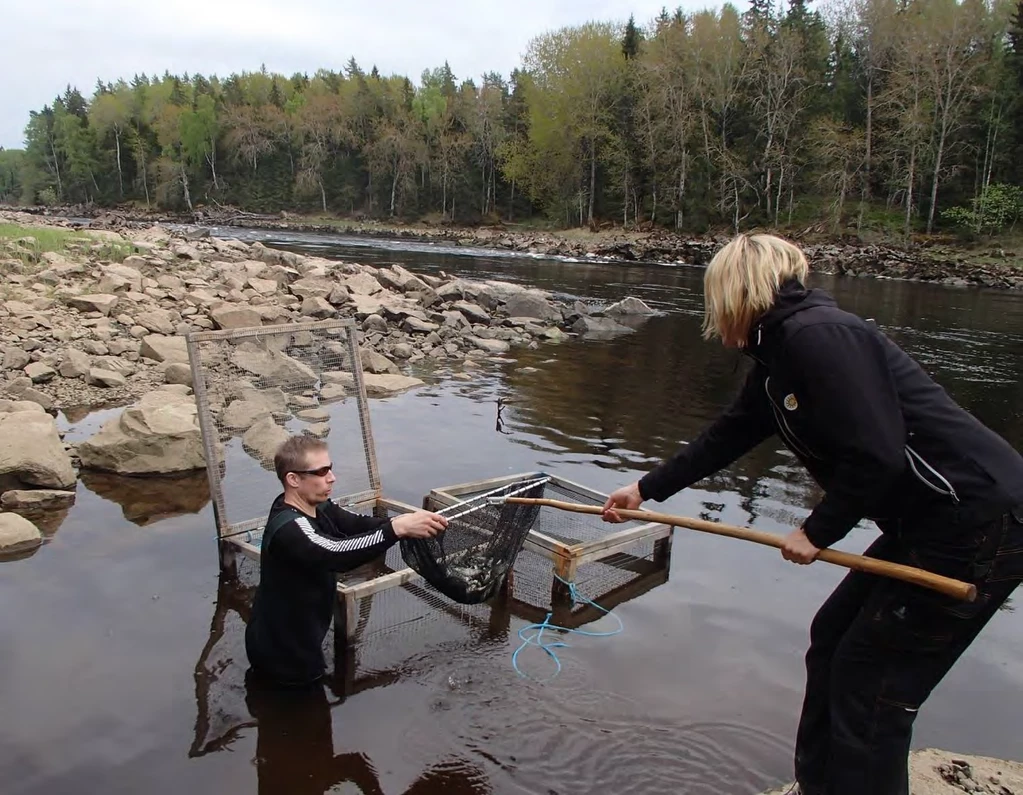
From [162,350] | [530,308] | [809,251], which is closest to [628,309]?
[530,308]

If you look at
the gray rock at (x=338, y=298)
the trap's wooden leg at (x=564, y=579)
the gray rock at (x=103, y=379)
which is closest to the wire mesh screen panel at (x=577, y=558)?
the trap's wooden leg at (x=564, y=579)

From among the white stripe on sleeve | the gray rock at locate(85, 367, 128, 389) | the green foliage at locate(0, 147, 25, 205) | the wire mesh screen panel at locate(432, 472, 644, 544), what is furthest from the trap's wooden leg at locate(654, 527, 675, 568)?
the green foliage at locate(0, 147, 25, 205)

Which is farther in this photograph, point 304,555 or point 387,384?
point 387,384

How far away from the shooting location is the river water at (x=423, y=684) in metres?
3.46

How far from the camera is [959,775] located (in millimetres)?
3363

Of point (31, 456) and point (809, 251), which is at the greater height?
point (809, 251)

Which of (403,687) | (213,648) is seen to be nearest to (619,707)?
(403,687)

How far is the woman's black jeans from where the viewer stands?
2.39 m

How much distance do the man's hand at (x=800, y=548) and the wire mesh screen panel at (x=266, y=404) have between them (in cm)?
363

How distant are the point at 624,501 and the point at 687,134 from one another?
176 ft

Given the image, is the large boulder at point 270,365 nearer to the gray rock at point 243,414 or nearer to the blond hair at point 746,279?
the gray rock at point 243,414

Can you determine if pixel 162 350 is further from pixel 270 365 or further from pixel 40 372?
pixel 270 365

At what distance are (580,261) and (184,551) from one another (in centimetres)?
3409

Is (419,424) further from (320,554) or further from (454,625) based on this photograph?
(320,554)
